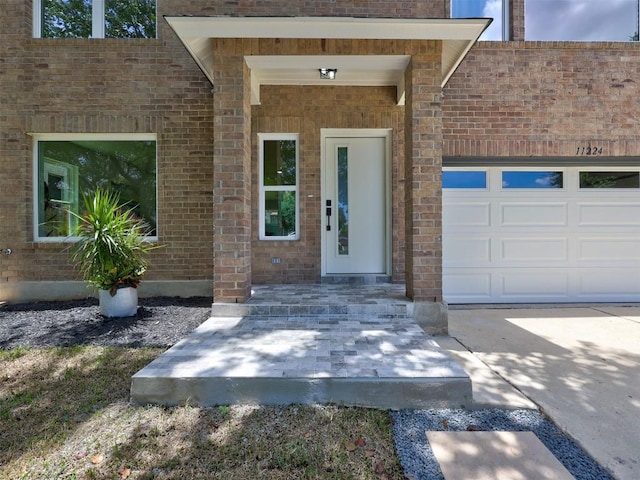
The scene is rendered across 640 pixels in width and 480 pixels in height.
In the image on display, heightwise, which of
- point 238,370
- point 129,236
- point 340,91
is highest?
point 340,91

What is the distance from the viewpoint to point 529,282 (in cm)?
589

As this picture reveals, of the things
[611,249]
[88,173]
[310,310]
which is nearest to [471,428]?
[310,310]

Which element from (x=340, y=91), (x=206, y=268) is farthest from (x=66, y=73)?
(x=340, y=91)

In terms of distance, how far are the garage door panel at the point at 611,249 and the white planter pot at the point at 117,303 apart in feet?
23.0

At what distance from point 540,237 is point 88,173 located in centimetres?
773

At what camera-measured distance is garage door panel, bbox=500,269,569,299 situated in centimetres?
588

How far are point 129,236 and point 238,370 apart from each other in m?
2.78

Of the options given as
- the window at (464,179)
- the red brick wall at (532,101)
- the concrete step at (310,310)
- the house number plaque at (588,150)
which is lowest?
the concrete step at (310,310)

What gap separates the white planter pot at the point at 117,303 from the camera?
4273mm

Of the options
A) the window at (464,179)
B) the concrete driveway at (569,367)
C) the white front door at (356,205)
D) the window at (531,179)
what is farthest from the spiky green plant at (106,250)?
the window at (531,179)

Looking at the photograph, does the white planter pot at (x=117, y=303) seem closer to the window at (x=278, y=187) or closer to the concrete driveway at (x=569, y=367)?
the window at (x=278, y=187)

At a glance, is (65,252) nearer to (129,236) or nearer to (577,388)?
(129,236)

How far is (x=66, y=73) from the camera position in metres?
5.54

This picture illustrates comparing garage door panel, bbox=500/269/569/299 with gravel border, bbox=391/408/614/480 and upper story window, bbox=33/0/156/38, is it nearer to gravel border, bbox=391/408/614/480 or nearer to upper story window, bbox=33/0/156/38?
gravel border, bbox=391/408/614/480
